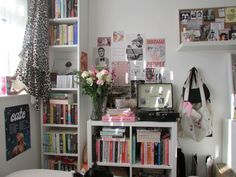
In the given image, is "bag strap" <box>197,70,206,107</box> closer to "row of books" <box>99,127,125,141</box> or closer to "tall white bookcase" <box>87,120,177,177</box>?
"tall white bookcase" <box>87,120,177,177</box>

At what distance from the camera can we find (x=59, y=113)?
2027 mm

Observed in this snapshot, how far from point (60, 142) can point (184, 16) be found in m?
1.80

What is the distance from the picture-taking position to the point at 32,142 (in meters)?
2.00

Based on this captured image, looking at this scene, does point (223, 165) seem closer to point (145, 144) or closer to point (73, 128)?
point (145, 144)

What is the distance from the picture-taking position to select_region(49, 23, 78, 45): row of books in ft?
6.53

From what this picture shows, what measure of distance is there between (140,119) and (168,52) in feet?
2.59

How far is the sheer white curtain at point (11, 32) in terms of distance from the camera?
1802mm

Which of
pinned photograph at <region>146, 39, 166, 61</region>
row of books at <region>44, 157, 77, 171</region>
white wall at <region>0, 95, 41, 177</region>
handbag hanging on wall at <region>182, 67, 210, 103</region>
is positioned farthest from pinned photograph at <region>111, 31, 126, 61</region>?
row of books at <region>44, 157, 77, 171</region>

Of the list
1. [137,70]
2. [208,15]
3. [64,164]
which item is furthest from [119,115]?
[208,15]

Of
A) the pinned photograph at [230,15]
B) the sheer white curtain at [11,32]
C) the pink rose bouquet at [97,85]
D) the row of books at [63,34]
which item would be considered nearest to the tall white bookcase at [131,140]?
the pink rose bouquet at [97,85]

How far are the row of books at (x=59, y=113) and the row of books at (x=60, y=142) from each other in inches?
4.8

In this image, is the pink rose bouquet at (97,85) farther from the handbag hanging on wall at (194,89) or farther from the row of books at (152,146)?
the handbag hanging on wall at (194,89)

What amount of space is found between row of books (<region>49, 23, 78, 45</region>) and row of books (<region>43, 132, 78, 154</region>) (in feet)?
3.02

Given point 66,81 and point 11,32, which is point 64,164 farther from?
point 11,32
